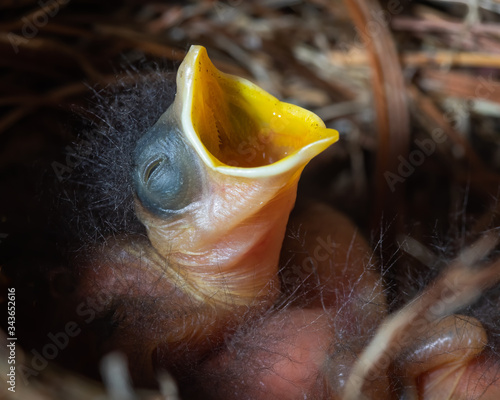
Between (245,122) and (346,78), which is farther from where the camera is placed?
(346,78)

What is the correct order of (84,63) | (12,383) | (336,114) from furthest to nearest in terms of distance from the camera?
(336,114) → (84,63) → (12,383)

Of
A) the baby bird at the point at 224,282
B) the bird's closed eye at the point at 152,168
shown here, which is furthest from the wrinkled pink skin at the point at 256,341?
the bird's closed eye at the point at 152,168

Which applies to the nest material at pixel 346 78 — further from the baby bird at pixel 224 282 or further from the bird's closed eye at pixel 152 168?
the bird's closed eye at pixel 152 168

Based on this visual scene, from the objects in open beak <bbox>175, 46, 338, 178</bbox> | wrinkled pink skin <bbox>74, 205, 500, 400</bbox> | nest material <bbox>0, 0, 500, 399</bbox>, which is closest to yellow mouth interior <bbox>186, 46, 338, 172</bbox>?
open beak <bbox>175, 46, 338, 178</bbox>

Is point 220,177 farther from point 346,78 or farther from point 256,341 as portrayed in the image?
point 346,78

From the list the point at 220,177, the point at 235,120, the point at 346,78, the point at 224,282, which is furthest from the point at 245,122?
the point at 346,78

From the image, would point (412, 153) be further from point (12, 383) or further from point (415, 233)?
point (12, 383)

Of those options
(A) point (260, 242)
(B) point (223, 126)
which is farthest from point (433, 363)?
(B) point (223, 126)
